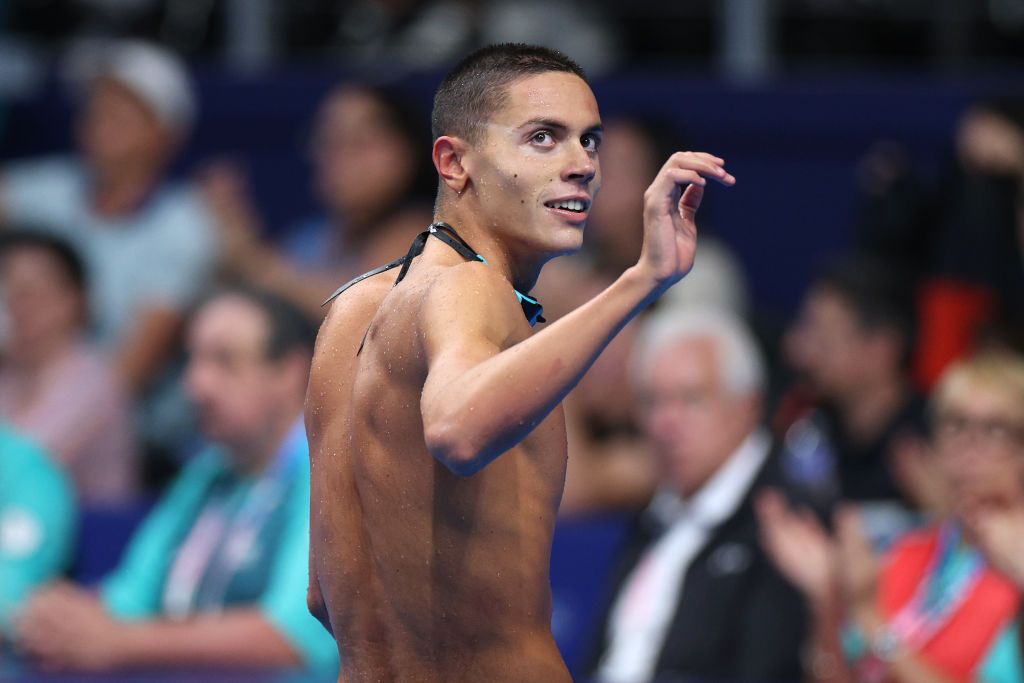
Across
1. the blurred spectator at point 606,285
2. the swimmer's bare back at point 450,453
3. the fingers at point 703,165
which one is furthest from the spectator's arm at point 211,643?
the fingers at point 703,165

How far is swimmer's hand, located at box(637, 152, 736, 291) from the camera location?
7.14ft

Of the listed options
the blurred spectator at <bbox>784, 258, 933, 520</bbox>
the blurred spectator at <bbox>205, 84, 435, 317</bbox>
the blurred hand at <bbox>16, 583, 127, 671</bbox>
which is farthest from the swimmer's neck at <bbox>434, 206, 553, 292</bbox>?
the blurred spectator at <bbox>205, 84, 435, 317</bbox>

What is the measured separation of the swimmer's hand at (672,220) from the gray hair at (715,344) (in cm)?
299

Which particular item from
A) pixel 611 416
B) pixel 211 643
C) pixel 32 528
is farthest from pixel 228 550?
pixel 611 416

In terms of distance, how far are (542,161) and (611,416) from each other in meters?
3.60

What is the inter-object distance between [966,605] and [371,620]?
7.87 ft

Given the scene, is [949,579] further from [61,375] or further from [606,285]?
[61,375]

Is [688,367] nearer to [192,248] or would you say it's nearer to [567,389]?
[192,248]

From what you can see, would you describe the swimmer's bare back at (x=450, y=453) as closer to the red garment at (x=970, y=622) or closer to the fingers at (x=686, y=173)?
the fingers at (x=686, y=173)

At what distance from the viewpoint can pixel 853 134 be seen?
7.45 meters

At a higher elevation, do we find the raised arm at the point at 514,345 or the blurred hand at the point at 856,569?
the raised arm at the point at 514,345

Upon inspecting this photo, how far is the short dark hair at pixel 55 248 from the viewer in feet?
19.9

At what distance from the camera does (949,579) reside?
448 centimetres

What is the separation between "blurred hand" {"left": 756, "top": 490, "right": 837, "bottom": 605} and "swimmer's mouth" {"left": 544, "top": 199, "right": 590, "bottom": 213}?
8.18 ft
